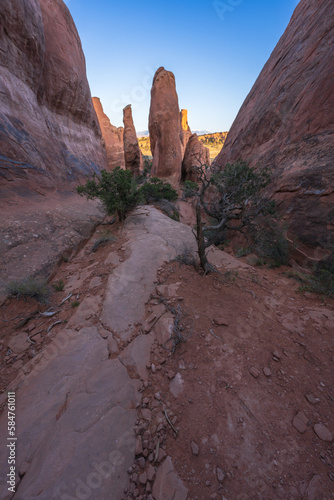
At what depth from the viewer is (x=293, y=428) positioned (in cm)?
197

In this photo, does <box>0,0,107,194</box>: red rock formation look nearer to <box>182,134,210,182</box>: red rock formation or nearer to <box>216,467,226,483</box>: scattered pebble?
<box>216,467,226,483</box>: scattered pebble

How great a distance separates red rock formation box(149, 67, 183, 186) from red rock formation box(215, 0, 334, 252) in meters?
8.19

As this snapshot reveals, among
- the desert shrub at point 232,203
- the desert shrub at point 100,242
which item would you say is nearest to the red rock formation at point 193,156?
the desert shrub at point 232,203

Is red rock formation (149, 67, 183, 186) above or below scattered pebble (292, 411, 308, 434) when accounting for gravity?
above

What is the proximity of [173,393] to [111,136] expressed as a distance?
33.8 m

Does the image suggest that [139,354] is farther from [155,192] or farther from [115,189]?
[155,192]

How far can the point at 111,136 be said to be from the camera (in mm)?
28438

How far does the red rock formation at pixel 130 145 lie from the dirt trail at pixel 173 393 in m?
19.6

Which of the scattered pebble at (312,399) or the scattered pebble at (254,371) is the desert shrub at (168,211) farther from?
the scattered pebble at (312,399)

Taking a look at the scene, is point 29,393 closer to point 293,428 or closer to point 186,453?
point 186,453

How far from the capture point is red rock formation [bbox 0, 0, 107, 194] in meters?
7.36

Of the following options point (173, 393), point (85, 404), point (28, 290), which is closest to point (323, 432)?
point (173, 393)

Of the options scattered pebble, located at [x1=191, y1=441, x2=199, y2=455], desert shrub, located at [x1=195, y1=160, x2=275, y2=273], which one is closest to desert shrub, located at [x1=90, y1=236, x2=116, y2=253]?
desert shrub, located at [x1=195, y1=160, x2=275, y2=273]

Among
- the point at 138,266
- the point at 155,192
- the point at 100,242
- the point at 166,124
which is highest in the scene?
the point at 166,124
